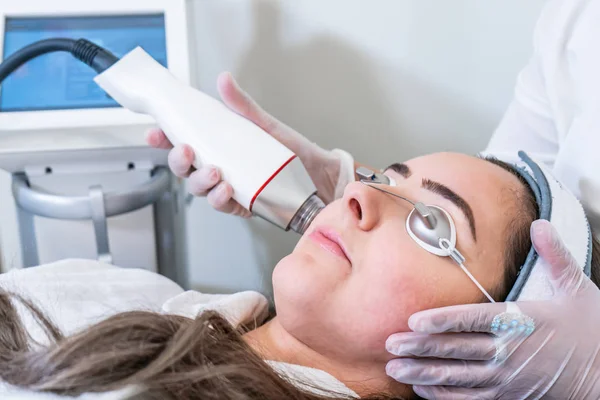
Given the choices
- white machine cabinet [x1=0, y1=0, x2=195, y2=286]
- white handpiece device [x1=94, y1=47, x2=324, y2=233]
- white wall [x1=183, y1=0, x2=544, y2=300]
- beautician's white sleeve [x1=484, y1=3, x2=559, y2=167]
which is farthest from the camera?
white wall [x1=183, y1=0, x2=544, y2=300]

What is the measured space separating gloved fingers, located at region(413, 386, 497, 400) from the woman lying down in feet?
0.19

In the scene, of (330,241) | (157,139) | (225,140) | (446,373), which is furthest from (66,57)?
(446,373)

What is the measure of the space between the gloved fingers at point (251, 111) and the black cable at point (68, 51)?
0.18 metres

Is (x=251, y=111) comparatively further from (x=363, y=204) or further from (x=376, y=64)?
(x=376, y=64)

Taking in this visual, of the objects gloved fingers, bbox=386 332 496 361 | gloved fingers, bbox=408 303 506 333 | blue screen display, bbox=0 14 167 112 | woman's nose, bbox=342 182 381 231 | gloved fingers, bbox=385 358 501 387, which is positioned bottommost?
gloved fingers, bbox=385 358 501 387

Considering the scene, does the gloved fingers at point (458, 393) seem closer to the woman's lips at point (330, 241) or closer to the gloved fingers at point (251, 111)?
the woman's lips at point (330, 241)

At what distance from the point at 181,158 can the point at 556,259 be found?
1.81 feet

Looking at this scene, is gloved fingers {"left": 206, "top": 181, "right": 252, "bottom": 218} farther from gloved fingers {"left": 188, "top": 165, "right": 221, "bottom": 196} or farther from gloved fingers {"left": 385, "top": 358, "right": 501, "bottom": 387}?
gloved fingers {"left": 385, "top": 358, "right": 501, "bottom": 387}

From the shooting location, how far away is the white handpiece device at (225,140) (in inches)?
32.7

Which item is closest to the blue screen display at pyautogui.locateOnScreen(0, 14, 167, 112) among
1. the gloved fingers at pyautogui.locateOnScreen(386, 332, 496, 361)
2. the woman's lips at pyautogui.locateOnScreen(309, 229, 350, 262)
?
the woman's lips at pyautogui.locateOnScreen(309, 229, 350, 262)

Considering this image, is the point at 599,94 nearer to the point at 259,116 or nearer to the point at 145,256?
the point at 259,116

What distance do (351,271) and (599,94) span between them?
54cm

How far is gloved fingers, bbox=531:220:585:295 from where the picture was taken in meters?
0.66

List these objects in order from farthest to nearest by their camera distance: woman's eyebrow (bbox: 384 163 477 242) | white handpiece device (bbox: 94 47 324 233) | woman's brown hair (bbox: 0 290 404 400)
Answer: white handpiece device (bbox: 94 47 324 233)
woman's eyebrow (bbox: 384 163 477 242)
woman's brown hair (bbox: 0 290 404 400)
